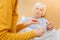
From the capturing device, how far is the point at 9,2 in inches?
29.5

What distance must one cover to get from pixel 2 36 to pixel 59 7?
1.21m

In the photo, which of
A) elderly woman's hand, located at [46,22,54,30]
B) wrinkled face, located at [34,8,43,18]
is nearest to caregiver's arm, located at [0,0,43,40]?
elderly woman's hand, located at [46,22,54,30]

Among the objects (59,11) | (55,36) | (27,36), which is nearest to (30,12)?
(59,11)

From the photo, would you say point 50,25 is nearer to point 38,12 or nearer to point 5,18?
point 38,12

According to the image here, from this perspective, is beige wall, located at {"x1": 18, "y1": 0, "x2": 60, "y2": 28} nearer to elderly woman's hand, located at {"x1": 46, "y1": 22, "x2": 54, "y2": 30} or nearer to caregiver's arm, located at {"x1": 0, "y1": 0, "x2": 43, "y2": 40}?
elderly woman's hand, located at {"x1": 46, "y1": 22, "x2": 54, "y2": 30}

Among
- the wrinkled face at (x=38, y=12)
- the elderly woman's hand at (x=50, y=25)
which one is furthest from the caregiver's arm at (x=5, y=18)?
the wrinkled face at (x=38, y=12)

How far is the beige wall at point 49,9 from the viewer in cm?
182

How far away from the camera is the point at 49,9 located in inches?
74.0

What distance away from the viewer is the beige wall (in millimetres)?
1820

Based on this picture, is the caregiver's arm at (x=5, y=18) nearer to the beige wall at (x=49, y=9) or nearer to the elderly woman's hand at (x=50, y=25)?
the elderly woman's hand at (x=50, y=25)

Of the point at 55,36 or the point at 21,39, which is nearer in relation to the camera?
the point at 21,39

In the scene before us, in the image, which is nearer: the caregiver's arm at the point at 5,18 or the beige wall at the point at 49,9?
the caregiver's arm at the point at 5,18

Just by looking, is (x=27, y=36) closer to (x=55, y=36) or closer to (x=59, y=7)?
(x=55, y=36)

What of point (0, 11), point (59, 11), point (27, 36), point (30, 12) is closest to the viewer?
point (0, 11)
